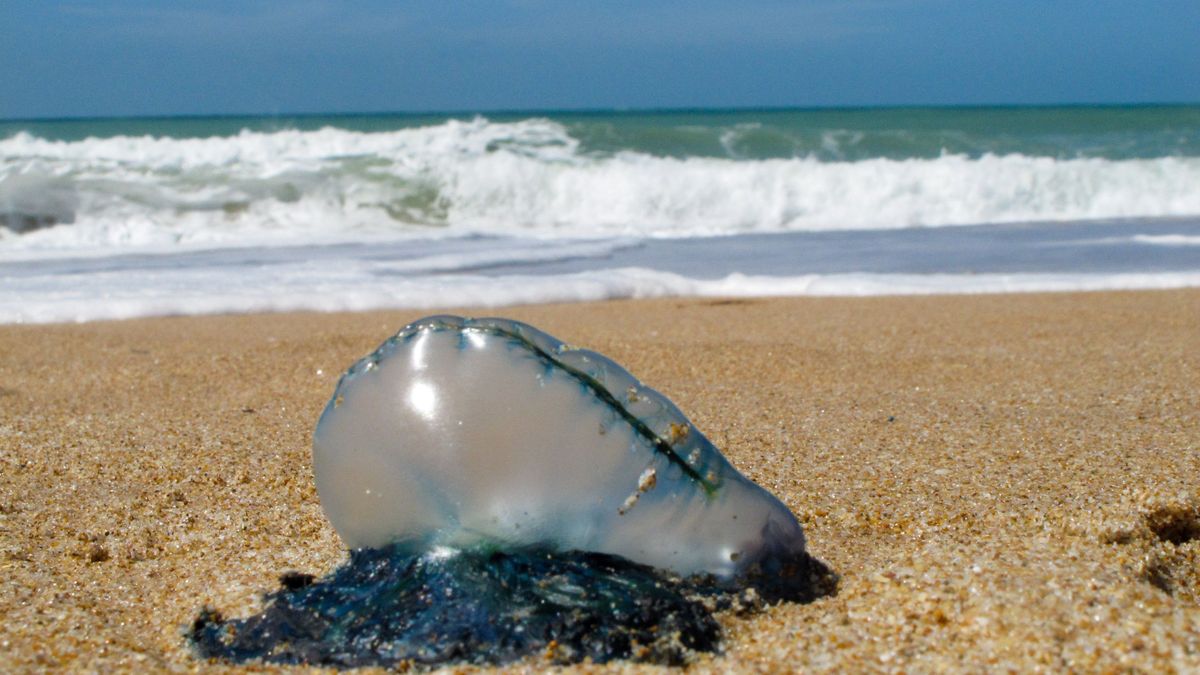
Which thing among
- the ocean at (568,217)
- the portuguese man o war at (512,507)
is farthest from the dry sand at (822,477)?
the ocean at (568,217)

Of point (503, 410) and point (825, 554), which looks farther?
point (825, 554)

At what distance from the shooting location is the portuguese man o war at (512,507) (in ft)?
4.88

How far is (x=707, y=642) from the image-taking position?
1.46 m

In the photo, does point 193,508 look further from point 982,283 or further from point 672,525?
point 982,283

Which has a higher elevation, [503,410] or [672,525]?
[503,410]

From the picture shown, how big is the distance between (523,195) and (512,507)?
10.8 metres

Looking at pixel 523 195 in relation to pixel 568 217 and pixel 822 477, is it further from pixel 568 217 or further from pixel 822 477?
pixel 822 477

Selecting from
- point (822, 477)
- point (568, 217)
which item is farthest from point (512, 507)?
point (568, 217)

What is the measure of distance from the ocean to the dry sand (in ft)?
5.21

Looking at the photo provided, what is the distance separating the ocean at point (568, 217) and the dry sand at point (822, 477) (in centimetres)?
159

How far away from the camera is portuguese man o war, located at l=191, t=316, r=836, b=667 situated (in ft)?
4.88

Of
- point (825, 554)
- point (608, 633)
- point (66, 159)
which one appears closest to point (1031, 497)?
point (825, 554)

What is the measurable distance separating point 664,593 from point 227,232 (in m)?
9.75

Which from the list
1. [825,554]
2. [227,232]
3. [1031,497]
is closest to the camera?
[825,554]
